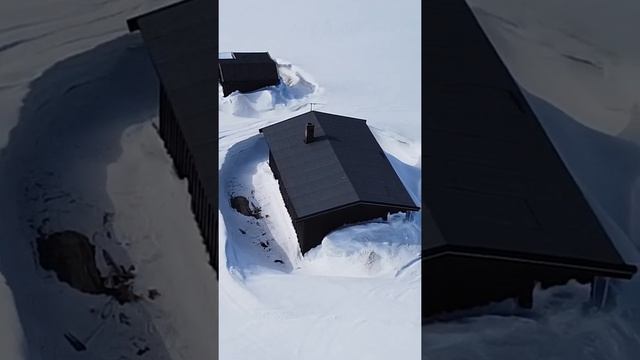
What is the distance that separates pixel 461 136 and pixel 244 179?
0.63 metres

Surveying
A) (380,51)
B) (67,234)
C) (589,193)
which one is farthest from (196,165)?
(589,193)

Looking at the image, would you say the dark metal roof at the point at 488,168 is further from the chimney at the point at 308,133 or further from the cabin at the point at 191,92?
the cabin at the point at 191,92

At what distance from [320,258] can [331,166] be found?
26 centimetres

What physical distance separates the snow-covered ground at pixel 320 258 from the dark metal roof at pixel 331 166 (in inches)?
1.2

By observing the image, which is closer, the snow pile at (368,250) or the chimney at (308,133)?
the snow pile at (368,250)

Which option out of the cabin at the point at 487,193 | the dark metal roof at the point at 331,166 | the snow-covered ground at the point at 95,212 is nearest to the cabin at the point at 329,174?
the dark metal roof at the point at 331,166

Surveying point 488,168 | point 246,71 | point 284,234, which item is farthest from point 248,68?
point 488,168

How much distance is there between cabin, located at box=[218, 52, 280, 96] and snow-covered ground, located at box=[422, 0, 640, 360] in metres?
0.66

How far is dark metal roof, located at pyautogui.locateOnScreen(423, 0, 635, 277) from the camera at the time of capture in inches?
62.2

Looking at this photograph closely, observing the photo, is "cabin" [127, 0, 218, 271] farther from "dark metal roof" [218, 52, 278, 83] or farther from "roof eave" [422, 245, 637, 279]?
"roof eave" [422, 245, 637, 279]

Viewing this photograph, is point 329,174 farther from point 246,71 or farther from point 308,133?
point 246,71

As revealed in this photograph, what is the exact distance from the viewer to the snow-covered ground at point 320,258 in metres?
1.50

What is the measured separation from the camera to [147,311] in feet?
4.98

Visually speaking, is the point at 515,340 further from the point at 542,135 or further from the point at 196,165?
the point at 196,165
